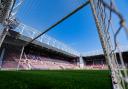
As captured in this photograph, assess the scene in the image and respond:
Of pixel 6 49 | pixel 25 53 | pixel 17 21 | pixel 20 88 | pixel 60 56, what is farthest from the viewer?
pixel 60 56

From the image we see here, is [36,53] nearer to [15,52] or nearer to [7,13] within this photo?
[15,52]

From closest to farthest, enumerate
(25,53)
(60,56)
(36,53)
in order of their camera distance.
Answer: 1. (25,53)
2. (36,53)
3. (60,56)

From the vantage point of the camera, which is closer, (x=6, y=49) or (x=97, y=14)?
(x=97, y=14)

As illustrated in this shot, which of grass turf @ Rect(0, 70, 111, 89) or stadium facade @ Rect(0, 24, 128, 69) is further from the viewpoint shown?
stadium facade @ Rect(0, 24, 128, 69)

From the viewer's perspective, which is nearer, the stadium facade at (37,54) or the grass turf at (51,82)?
the grass turf at (51,82)

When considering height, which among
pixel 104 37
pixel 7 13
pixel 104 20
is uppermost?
pixel 7 13

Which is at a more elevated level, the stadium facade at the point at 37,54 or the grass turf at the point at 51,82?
the stadium facade at the point at 37,54

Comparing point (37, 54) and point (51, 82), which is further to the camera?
point (37, 54)

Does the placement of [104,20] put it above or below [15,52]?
below

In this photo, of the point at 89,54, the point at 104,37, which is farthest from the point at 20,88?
the point at 89,54

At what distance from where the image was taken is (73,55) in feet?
115

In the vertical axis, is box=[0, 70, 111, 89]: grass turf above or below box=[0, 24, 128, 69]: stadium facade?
below

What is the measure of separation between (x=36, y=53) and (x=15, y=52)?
591 cm

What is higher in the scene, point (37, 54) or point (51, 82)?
point (37, 54)
